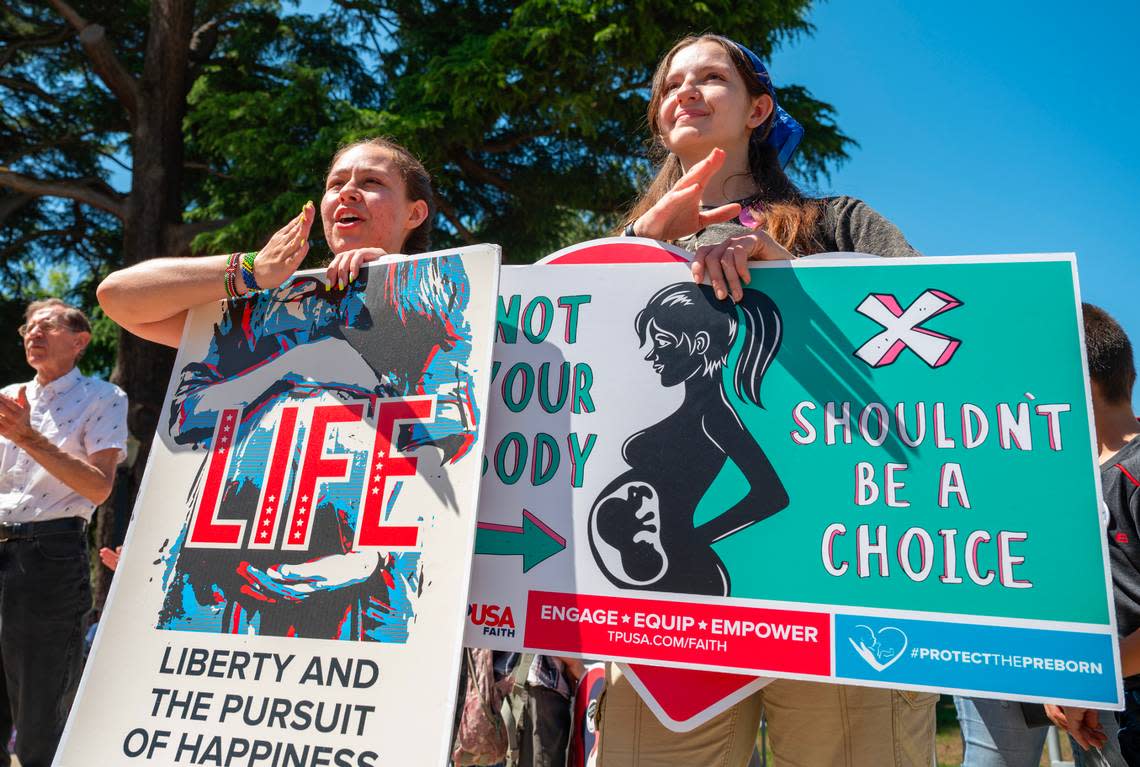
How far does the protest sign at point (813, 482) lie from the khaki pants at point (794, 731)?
0.19 meters

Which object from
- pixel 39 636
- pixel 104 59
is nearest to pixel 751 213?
pixel 39 636

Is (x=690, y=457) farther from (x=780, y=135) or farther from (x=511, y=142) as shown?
(x=511, y=142)

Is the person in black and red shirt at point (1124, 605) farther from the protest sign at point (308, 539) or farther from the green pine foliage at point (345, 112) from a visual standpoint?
the green pine foliage at point (345, 112)

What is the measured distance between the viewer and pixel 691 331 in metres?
1.57

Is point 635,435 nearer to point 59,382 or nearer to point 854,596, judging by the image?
point 854,596

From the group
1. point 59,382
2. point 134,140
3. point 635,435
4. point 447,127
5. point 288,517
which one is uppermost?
point 134,140

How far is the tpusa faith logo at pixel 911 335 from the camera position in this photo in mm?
1441

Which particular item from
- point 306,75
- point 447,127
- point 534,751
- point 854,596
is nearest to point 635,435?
point 854,596

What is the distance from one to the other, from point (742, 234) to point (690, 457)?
0.50 m

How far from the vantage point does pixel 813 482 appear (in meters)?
1.42

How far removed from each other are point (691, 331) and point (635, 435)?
0.24 m

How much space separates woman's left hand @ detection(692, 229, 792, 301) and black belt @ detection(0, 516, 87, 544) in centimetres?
312

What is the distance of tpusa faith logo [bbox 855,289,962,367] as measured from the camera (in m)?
1.44

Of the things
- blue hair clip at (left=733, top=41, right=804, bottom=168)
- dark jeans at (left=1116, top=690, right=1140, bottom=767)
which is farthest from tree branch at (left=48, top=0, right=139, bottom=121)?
dark jeans at (left=1116, top=690, right=1140, bottom=767)
